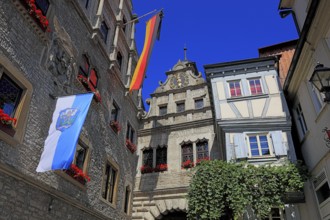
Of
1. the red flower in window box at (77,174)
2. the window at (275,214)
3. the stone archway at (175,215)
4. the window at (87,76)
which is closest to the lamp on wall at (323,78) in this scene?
the window at (275,214)

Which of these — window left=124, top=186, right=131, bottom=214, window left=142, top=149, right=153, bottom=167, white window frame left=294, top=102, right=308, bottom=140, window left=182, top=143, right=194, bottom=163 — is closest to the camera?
white window frame left=294, top=102, right=308, bottom=140

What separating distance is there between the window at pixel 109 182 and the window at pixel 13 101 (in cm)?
563

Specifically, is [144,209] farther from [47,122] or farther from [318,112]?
[318,112]

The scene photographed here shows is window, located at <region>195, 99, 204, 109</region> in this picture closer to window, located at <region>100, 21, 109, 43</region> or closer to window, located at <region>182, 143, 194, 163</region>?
window, located at <region>182, 143, 194, 163</region>

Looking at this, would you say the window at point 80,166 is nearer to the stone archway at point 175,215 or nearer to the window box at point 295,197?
the stone archway at point 175,215

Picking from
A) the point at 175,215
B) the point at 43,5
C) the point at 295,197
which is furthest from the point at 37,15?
the point at 175,215

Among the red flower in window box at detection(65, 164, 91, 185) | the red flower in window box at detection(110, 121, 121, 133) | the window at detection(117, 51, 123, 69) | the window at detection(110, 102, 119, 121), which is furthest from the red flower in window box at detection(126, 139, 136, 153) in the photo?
the red flower in window box at detection(65, 164, 91, 185)

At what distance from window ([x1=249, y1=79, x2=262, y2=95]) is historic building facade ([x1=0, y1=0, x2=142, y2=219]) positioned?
7.27 metres

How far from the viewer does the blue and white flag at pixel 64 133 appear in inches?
271

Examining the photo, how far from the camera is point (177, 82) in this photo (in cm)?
1939

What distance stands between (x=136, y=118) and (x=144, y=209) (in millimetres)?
5869

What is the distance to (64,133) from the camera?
24.6 feet

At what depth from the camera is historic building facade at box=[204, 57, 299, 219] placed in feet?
39.8

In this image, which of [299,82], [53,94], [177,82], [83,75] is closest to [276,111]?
[299,82]
